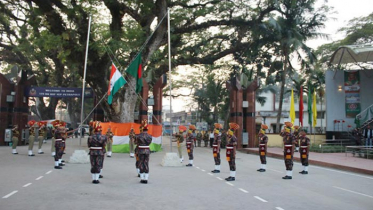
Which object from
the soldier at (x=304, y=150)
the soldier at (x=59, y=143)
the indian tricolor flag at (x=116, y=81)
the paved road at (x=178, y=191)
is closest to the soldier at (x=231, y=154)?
the paved road at (x=178, y=191)

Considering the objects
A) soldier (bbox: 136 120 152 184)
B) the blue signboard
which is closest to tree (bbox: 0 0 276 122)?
the blue signboard

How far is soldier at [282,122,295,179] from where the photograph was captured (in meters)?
13.1

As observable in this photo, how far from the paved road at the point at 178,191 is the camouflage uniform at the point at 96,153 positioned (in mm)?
404

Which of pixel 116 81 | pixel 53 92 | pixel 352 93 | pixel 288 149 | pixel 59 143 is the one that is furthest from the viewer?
pixel 352 93

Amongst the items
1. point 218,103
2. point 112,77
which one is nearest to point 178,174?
point 112,77

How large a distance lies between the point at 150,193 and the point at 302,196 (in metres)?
3.80

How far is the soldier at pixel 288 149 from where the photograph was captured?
1312 centimetres

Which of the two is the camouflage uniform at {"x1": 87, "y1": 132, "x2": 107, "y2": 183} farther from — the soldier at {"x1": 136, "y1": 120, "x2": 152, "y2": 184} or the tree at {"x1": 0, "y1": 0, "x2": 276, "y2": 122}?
the tree at {"x1": 0, "y1": 0, "x2": 276, "y2": 122}

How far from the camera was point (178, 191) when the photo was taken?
9969mm

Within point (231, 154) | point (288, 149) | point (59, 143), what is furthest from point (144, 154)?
point (59, 143)

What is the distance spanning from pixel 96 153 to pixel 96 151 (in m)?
0.06

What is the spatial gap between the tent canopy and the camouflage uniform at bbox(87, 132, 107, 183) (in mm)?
23112

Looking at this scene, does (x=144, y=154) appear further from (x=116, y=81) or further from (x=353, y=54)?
(x=353, y=54)

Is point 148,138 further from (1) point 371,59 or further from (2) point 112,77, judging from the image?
(1) point 371,59
